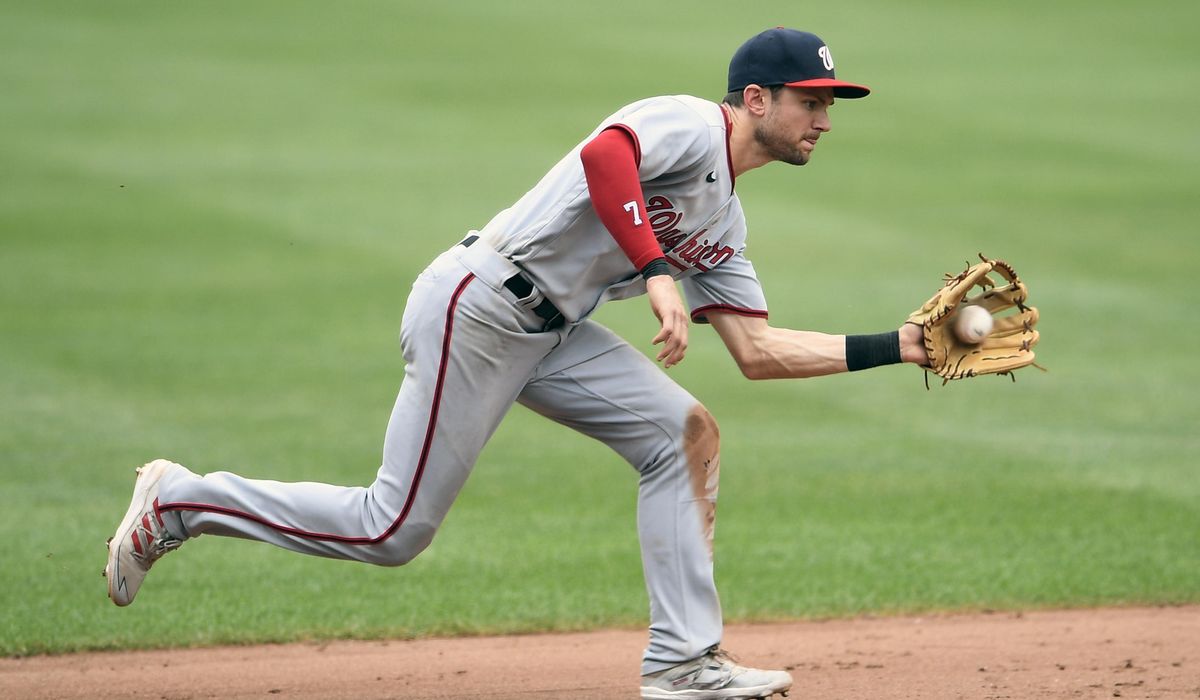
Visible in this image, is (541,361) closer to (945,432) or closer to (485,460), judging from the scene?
(485,460)

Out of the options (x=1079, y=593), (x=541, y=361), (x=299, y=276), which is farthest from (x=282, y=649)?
(x=299, y=276)

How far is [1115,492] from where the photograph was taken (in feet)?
26.0

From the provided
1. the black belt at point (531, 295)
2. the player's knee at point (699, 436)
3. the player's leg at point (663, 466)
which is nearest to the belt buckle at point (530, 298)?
the black belt at point (531, 295)

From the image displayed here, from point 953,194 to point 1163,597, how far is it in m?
11.5

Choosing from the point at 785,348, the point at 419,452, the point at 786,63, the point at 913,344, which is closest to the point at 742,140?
the point at 786,63

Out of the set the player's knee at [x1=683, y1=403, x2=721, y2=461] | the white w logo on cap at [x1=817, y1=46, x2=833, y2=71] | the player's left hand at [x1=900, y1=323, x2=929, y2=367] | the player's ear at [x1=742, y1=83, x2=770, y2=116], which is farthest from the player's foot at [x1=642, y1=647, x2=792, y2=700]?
the white w logo on cap at [x1=817, y1=46, x2=833, y2=71]

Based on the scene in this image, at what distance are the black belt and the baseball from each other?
4.08 ft

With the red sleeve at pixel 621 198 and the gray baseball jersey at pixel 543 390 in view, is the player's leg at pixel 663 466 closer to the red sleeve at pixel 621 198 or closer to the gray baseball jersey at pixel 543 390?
the gray baseball jersey at pixel 543 390

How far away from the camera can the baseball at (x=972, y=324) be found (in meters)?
4.61

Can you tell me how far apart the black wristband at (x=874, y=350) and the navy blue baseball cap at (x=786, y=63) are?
0.76 meters

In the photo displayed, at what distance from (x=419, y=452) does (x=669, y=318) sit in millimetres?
910

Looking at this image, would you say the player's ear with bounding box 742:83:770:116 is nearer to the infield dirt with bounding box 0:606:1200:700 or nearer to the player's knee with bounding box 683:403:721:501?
the player's knee with bounding box 683:403:721:501

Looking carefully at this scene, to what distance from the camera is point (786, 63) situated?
14.3 feet

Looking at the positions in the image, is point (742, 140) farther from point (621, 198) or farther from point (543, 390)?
point (543, 390)
